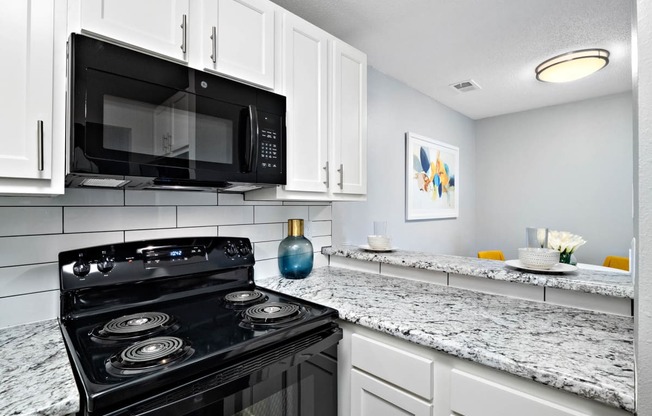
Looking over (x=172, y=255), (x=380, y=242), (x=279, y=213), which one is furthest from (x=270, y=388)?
(x=380, y=242)

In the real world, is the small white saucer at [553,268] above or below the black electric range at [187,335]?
above

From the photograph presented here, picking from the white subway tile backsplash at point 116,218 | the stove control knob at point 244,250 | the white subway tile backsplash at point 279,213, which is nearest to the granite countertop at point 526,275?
the white subway tile backsplash at point 279,213

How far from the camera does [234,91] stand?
127cm

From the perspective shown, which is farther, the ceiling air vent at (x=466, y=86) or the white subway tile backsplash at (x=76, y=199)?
the ceiling air vent at (x=466, y=86)

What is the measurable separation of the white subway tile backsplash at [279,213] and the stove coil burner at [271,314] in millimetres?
620

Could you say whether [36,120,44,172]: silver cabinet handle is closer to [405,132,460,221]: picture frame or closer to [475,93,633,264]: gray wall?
[405,132,460,221]: picture frame

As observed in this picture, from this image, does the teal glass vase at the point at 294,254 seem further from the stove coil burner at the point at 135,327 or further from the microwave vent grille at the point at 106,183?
the microwave vent grille at the point at 106,183

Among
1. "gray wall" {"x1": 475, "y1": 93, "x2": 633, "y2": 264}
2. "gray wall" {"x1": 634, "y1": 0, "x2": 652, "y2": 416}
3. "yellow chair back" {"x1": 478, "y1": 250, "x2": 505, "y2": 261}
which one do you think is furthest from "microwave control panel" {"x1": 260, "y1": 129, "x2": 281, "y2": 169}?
"gray wall" {"x1": 475, "y1": 93, "x2": 633, "y2": 264}

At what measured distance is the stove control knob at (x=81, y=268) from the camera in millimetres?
1103

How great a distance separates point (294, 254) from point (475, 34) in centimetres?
182

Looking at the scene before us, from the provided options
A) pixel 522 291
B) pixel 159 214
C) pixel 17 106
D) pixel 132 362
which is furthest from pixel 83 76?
pixel 522 291

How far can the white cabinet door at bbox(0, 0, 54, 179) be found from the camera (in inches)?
33.3

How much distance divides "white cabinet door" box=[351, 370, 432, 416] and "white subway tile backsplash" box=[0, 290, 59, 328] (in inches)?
43.7

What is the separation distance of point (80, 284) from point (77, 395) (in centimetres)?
52
